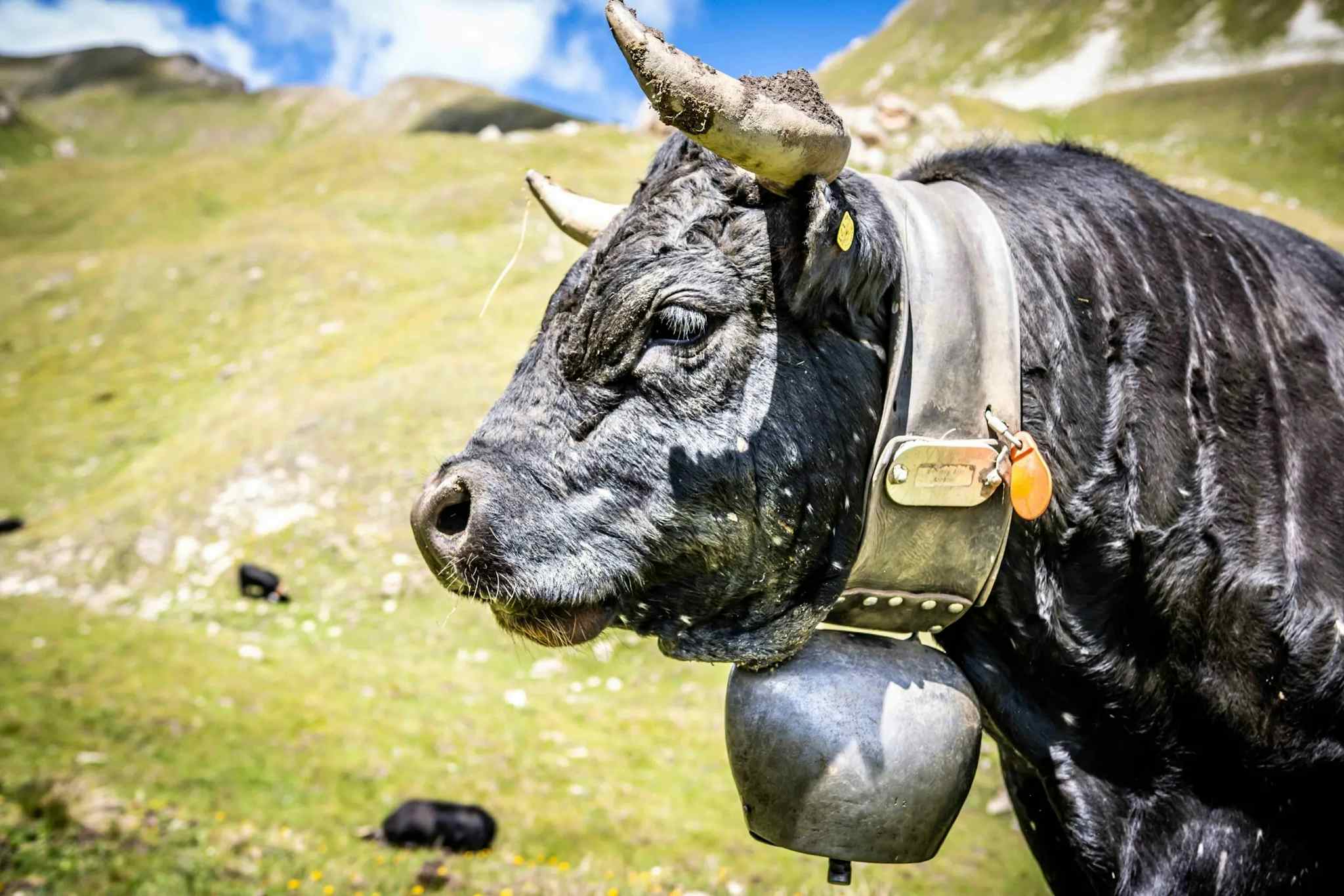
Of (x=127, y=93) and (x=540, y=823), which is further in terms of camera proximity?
(x=127, y=93)

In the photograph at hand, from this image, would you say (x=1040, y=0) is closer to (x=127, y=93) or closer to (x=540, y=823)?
(x=127, y=93)

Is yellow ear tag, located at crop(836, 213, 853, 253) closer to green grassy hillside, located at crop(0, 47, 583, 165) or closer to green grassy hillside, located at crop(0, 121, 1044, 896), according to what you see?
green grassy hillside, located at crop(0, 121, 1044, 896)

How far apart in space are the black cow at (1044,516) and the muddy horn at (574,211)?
49 centimetres

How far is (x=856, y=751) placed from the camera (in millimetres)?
2617

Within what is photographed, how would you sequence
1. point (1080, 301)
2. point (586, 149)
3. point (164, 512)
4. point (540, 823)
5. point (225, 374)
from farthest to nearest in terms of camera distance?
point (586, 149) → point (225, 374) → point (164, 512) → point (540, 823) → point (1080, 301)

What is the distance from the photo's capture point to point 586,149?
3350cm

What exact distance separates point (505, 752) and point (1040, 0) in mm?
128733

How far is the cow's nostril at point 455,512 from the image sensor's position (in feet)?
8.48

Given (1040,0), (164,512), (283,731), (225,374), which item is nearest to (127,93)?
(1040,0)

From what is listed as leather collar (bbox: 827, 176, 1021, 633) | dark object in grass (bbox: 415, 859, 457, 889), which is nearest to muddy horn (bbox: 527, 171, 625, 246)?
leather collar (bbox: 827, 176, 1021, 633)

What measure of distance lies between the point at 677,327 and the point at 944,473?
33.0 inches

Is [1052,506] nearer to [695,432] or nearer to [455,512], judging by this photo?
[695,432]

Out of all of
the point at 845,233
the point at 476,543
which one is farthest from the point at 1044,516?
the point at 476,543

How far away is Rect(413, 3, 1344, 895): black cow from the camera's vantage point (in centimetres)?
257
